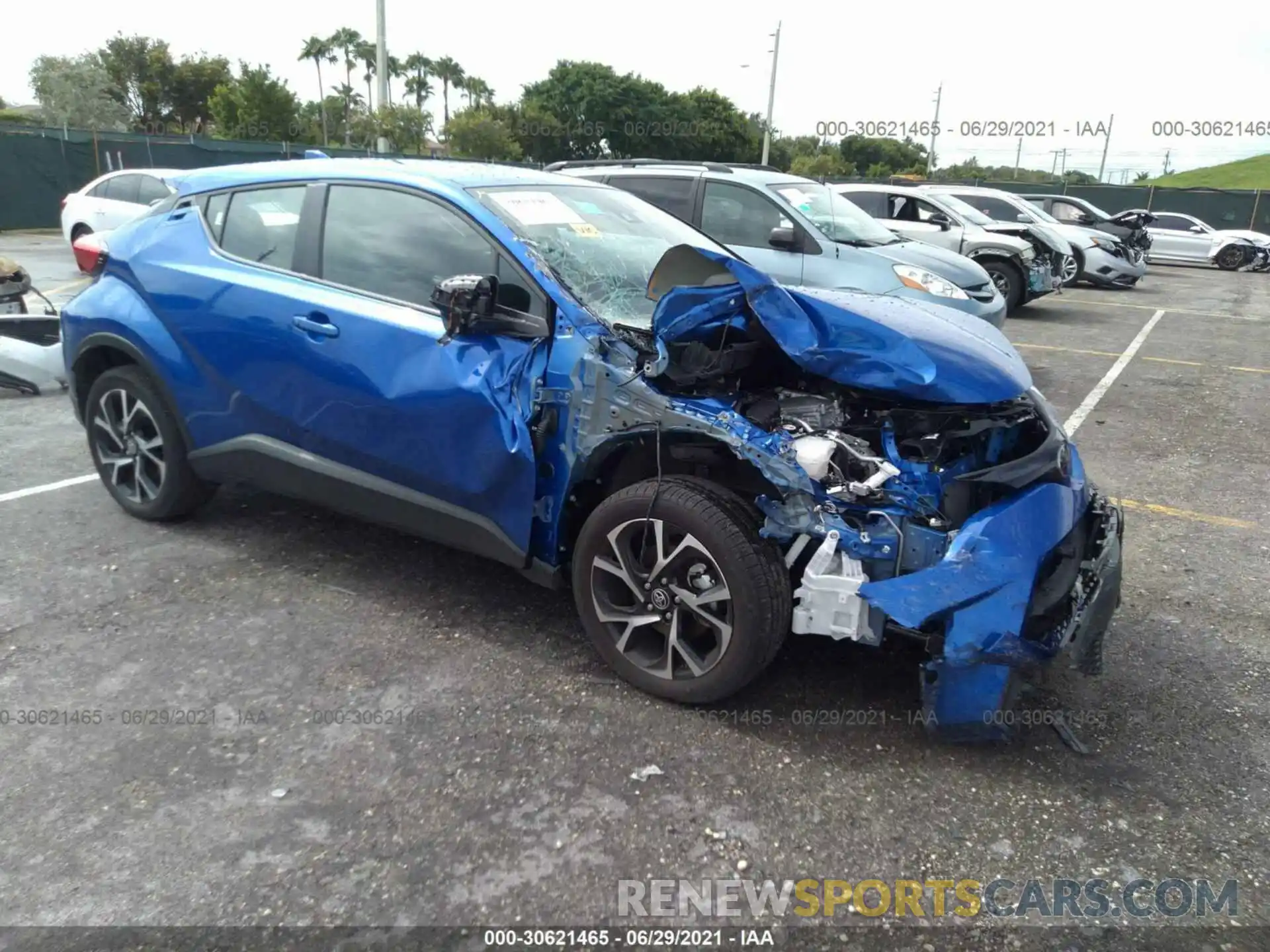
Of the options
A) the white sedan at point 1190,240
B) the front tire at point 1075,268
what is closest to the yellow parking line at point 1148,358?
the front tire at point 1075,268

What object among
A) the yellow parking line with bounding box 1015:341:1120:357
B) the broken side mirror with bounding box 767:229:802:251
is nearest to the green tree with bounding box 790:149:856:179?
the yellow parking line with bounding box 1015:341:1120:357

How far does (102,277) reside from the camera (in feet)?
14.7

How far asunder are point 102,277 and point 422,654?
264 cm

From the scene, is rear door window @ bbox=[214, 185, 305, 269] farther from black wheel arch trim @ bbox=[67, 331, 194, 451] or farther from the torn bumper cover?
the torn bumper cover

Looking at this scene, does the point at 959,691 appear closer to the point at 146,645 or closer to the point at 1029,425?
the point at 1029,425

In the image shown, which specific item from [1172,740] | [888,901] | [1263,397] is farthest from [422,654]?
[1263,397]

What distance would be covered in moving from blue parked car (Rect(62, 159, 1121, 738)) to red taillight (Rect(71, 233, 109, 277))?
0.56 metres

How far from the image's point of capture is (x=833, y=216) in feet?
27.3

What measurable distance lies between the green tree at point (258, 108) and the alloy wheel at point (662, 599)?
4585 centimetres

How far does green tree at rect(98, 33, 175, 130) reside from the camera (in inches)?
2320

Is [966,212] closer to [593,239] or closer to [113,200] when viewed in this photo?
[593,239]

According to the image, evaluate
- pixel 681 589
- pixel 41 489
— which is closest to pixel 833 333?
pixel 681 589

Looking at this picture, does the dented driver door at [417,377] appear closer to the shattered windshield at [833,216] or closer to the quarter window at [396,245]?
the quarter window at [396,245]

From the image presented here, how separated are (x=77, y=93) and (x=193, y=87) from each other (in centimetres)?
752
